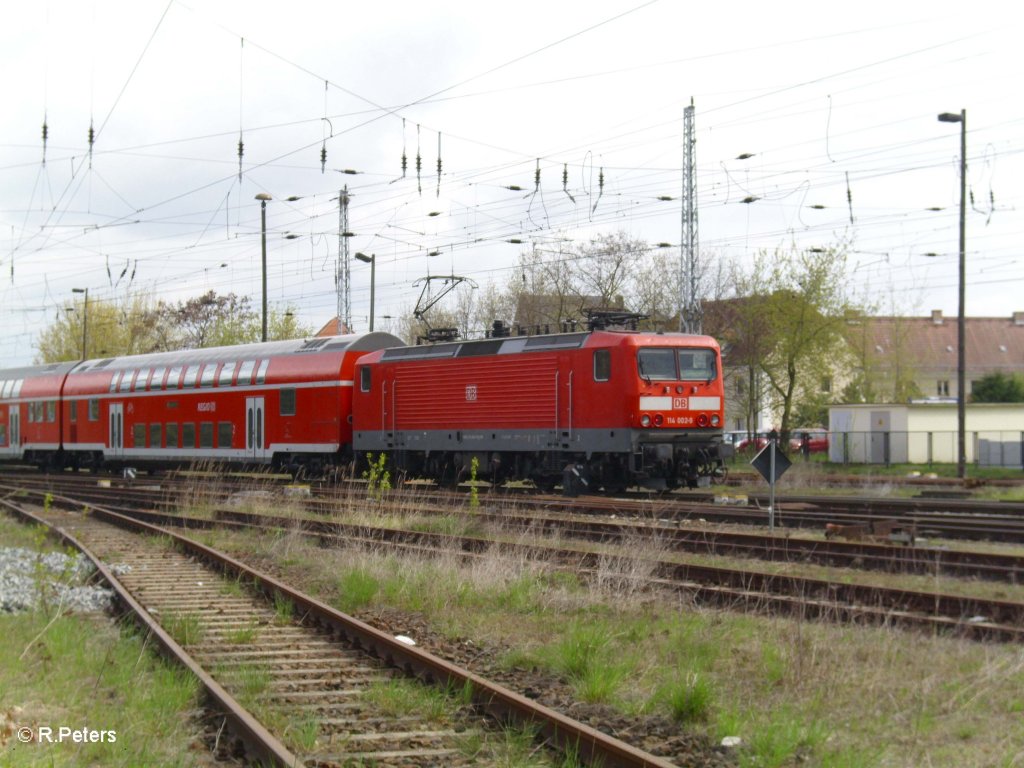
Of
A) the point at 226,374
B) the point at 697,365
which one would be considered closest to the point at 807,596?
the point at 697,365

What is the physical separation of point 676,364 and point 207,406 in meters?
15.3

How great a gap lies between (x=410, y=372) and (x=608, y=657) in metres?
17.9

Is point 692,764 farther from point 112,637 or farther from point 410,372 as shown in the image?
point 410,372

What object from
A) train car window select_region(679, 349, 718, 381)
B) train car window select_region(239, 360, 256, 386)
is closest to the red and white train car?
train car window select_region(239, 360, 256, 386)

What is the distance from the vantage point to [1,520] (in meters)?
21.3

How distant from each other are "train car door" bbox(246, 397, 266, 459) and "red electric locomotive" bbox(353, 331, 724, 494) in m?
4.91

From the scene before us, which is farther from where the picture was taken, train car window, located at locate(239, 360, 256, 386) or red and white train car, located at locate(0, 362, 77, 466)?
red and white train car, located at locate(0, 362, 77, 466)

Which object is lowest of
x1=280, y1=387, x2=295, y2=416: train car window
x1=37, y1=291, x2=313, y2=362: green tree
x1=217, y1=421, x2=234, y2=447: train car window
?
x1=217, y1=421, x2=234, y2=447: train car window

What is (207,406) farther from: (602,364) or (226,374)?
(602,364)

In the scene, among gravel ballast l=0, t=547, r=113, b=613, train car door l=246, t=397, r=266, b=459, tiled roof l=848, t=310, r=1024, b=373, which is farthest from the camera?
tiled roof l=848, t=310, r=1024, b=373

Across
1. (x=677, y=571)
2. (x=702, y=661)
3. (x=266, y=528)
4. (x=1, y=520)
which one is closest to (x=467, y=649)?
(x=702, y=661)

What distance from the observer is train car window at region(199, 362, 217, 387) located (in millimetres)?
31078

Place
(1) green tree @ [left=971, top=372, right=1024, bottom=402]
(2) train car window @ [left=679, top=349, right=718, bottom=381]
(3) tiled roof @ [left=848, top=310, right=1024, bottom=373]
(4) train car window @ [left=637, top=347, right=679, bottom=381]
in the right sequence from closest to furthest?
(4) train car window @ [left=637, top=347, right=679, bottom=381] < (2) train car window @ [left=679, top=349, right=718, bottom=381] < (1) green tree @ [left=971, top=372, right=1024, bottom=402] < (3) tiled roof @ [left=848, top=310, right=1024, bottom=373]

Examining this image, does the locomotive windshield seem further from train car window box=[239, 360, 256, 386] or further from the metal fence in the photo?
the metal fence
